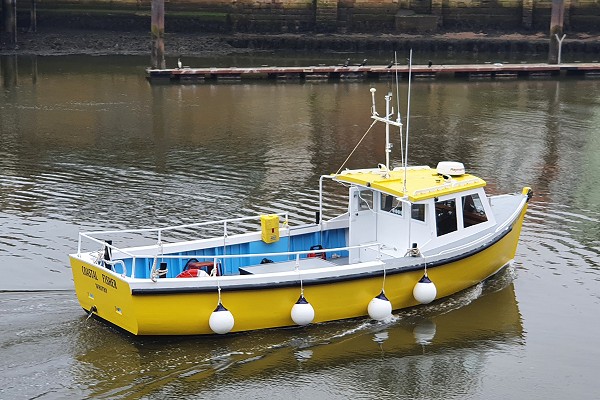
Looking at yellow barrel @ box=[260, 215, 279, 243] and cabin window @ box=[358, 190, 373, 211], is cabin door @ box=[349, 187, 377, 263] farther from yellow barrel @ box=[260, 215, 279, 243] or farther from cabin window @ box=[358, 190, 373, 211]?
yellow barrel @ box=[260, 215, 279, 243]

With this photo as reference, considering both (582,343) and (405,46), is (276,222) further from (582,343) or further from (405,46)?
(405,46)

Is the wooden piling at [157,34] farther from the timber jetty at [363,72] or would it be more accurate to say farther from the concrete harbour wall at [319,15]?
the concrete harbour wall at [319,15]

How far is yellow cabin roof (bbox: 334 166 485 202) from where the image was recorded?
46.9 feet

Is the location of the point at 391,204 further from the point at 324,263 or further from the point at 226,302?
the point at 226,302

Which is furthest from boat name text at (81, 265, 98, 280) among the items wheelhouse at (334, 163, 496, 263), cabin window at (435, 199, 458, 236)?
cabin window at (435, 199, 458, 236)

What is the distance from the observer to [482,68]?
1545 inches

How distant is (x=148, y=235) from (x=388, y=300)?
577 cm

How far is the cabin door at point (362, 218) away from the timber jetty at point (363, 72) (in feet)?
75.6

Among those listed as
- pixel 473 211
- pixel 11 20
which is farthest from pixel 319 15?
pixel 473 211

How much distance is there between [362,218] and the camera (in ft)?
48.7

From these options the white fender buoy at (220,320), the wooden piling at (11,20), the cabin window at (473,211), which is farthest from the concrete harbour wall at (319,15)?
the white fender buoy at (220,320)

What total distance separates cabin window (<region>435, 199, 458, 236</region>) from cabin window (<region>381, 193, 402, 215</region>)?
1.82 feet

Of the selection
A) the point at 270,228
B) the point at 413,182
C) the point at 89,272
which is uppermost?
the point at 413,182

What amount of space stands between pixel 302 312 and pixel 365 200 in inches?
94.5
